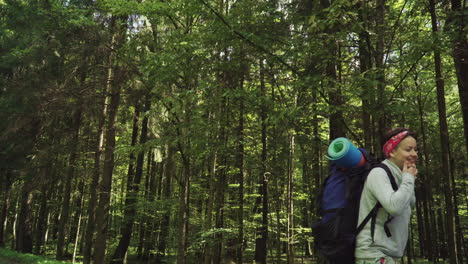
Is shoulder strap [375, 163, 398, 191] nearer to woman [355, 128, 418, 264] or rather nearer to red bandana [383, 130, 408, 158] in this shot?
woman [355, 128, 418, 264]

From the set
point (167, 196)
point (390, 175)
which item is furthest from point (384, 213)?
point (167, 196)

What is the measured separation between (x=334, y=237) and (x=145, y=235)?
20.1 metres

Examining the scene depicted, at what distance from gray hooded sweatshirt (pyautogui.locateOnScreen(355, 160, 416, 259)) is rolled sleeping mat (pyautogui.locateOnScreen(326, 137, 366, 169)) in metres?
0.14

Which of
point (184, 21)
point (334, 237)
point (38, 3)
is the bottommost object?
point (334, 237)

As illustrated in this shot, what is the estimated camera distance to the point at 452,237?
737 centimetres

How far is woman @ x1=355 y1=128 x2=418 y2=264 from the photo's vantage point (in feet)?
6.41

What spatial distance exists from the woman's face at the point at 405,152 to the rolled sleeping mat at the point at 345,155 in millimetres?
212

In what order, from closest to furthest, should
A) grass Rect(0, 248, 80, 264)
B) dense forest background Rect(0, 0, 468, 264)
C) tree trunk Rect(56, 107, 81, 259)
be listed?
dense forest background Rect(0, 0, 468, 264) < grass Rect(0, 248, 80, 264) < tree trunk Rect(56, 107, 81, 259)

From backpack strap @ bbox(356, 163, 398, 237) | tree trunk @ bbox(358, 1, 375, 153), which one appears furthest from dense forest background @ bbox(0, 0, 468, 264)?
backpack strap @ bbox(356, 163, 398, 237)

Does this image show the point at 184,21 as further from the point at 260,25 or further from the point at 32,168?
the point at 32,168

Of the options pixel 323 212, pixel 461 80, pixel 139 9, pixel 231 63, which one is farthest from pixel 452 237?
pixel 139 9

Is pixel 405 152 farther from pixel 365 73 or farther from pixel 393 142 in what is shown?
pixel 365 73

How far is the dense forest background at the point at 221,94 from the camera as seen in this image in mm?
5492

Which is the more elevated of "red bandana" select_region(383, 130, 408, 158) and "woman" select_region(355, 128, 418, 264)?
"red bandana" select_region(383, 130, 408, 158)
